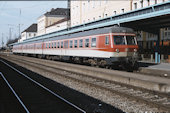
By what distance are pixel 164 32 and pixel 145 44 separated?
3.77 metres

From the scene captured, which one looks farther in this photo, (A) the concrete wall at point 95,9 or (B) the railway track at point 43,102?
(A) the concrete wall at point 95,9

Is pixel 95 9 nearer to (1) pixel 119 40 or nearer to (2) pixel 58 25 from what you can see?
(2) pixel 58 25

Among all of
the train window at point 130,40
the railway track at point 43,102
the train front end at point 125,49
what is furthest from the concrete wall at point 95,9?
the railway track at point 43,102

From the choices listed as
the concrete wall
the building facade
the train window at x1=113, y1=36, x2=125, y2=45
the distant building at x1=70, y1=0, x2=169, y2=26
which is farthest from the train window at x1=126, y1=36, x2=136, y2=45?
the concrete wall

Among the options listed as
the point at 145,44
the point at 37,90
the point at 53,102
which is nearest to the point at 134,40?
the point at 37,90

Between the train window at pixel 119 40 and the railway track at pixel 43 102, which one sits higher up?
the train window at pixel 119 40

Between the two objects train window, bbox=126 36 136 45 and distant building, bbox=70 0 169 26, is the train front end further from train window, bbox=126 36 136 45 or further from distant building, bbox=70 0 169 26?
distant building, bbox=70 0 169 26

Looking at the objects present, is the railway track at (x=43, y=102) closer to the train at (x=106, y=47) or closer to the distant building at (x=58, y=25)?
the train at (x=106, y=47)

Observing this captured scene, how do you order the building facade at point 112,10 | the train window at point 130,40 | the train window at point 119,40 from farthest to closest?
the building facade at point 112,10 → the train window at point 130,40 → the train window at point 119,40

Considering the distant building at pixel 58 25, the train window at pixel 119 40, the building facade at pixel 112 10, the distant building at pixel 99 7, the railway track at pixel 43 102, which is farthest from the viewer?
the distant building at pixel 58 25

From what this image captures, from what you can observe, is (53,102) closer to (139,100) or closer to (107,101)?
(107,101)

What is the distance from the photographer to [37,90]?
1010 centimetres

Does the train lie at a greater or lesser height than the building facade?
lesser

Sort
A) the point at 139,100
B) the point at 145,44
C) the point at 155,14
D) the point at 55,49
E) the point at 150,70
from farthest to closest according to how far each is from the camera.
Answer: the point at 145,44
the point at 55,49
the point at 155,14
the point at 150,70
the point at 139,100
